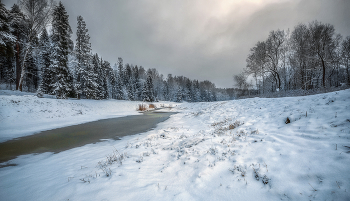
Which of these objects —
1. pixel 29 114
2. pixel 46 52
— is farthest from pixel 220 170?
pixel 46 52

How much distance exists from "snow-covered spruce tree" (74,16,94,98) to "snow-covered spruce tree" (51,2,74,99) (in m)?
3.44

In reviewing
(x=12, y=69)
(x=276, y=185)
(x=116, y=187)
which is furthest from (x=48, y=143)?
(x=12, y=69)

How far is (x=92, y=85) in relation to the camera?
24.5m

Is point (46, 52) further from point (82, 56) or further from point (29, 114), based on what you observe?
point (29, 114)

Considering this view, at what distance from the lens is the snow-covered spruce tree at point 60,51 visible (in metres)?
17.2

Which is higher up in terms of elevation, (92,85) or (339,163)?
(92,85)

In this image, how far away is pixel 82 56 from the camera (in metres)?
22.3

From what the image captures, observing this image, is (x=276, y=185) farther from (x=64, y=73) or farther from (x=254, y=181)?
(x=64, y=73)

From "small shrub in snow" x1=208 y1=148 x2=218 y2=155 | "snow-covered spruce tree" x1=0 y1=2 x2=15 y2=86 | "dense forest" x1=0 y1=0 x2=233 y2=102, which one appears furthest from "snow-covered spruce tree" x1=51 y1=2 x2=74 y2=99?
"small shrub in snow" x1=208 y1=148 x2=218 y2=155

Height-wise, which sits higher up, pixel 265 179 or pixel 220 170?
pixel 265 179

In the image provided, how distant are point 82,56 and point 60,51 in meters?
4.99

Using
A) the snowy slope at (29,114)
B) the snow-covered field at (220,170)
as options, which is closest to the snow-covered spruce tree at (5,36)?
the snowy slope at (29,114)

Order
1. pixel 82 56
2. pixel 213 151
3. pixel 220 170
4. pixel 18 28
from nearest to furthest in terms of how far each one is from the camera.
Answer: pixel 220 170, pixel 213 151, pixel 18 28, pixel 82 56

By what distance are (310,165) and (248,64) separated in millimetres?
28807
